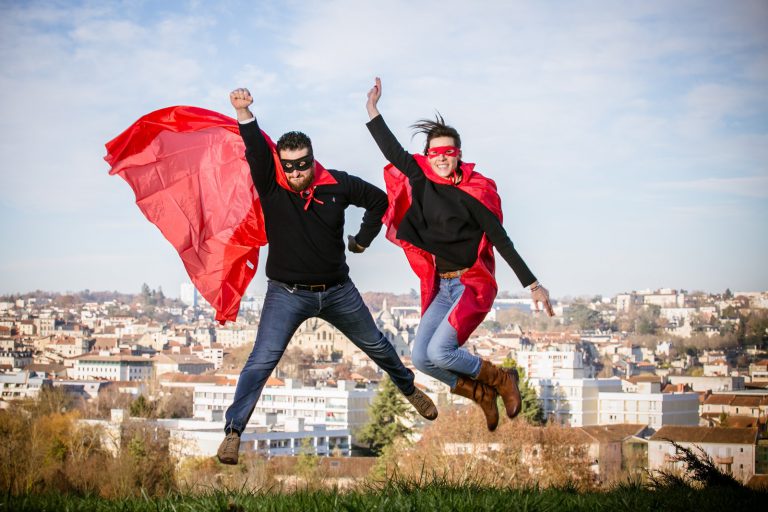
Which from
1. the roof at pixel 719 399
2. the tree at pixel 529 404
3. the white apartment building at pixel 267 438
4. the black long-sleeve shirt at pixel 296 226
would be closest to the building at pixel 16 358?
the white apartment building at pixel 267 438

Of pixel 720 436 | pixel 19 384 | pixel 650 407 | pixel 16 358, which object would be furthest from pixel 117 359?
pixel 720 436

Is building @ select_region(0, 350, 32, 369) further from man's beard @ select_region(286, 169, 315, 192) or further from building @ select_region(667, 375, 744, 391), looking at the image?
man's beard @ select_region(286, 169, 315, 192)

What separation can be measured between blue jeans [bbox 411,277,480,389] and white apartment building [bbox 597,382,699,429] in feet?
319

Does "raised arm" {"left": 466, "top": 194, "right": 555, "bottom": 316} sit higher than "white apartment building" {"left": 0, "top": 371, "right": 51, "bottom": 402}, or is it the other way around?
"raised arm" {"left": 466, "top": 194, "right": 555, "bottom": 316}

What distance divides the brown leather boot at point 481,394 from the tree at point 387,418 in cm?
7149

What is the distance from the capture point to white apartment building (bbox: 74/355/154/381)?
161500mm

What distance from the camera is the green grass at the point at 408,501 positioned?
6457mm

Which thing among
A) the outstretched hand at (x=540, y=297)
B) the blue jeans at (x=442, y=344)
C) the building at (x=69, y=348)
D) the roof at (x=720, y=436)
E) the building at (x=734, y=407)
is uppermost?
the outstretched hand at (x=540, y=297)

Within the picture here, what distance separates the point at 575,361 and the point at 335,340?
73.5 m

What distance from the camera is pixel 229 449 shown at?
26.2 ft

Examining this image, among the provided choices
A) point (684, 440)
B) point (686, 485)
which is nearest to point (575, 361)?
point (684, 440)

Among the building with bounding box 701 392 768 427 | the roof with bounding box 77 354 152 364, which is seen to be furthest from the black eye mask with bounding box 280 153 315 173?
the roof with bounding box 77 354 152 364

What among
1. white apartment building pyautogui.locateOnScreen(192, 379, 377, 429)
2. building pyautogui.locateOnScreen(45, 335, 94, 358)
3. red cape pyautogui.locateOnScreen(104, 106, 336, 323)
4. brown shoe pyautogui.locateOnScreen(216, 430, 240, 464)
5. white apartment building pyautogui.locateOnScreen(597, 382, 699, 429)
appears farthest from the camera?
building pyautogui.locateOnScreen(45, 335, 94, 358)

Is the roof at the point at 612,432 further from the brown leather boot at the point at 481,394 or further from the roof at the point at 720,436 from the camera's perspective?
the brown leather boot at the point at 481,394
